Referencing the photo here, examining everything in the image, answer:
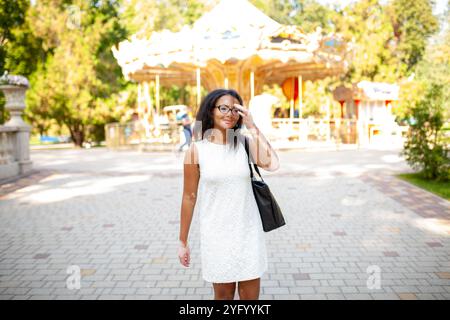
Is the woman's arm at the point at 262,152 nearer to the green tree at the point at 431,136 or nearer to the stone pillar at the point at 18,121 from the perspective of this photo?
the green tree at the point at 431,136

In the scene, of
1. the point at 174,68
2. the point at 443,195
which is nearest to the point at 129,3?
the point at 174,68

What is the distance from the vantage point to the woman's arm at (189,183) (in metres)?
2.46

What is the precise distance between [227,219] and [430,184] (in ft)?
27.7

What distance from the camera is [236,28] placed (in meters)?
17.5

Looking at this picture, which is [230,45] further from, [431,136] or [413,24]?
[413,24]

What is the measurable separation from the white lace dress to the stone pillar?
1158cm

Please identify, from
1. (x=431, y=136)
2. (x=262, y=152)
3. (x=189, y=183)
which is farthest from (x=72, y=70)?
(x=262, y=152)

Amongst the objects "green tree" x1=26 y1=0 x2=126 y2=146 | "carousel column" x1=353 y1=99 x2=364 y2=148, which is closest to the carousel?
"carousel column" x1=353 y1=99 x2=364 y2=148

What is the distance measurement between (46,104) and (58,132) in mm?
3450

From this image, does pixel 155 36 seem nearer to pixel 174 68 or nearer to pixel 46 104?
pixel 174 68

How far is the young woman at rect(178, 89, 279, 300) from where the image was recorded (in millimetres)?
2404

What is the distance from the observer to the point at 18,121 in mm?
12367

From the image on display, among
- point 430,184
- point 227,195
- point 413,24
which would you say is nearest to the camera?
point 227,195
